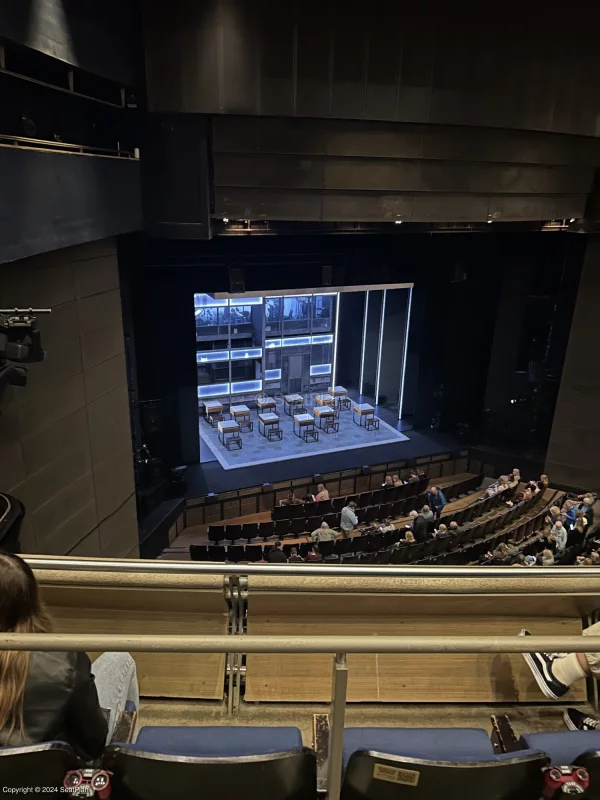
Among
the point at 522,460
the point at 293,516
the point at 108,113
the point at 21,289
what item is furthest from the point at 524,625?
the point at 522,460

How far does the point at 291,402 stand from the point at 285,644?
13478 mm

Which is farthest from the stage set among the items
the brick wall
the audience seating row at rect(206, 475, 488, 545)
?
the brick wall

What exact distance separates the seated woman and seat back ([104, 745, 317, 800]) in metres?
0.17

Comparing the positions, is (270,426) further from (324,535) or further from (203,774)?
(203,774)

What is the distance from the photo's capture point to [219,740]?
1732 millimetres

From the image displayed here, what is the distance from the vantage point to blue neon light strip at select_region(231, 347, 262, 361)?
1476 centimetres

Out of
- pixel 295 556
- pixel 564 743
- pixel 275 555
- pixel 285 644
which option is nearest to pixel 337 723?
pixel 285 644

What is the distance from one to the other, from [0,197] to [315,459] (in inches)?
358

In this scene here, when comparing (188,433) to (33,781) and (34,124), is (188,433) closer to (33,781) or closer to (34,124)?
(34,124)

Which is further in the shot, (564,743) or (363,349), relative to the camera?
(363,349)

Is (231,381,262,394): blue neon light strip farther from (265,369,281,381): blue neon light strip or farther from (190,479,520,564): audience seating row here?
(190,479,520,564): audience seating row

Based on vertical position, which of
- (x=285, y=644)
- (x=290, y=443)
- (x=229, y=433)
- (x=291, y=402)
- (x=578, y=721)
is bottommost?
(x=290, y=443)

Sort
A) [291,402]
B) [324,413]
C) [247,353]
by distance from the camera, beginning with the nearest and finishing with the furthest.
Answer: [324,413]
[291,402]
[247,353]

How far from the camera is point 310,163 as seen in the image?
8.75m
